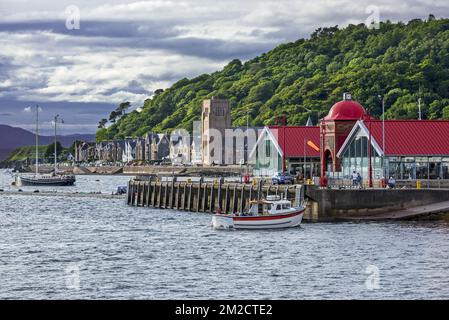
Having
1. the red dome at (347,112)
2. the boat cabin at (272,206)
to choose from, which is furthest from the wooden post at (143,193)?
the boat cabin at (272,206)

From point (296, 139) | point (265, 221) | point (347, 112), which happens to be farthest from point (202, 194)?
point (265, 221)

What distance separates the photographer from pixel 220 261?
6356cm

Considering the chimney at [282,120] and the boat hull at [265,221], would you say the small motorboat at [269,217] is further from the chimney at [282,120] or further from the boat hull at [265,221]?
the chimney at [282,120]

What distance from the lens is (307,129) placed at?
127312mm

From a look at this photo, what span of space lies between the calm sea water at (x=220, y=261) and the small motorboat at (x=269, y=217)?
135 centimetres

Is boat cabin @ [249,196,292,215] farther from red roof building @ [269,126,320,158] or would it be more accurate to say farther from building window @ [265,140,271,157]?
building window @ [265,140,271,157]

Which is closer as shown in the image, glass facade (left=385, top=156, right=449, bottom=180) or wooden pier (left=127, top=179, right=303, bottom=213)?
wooden pier (left=127, top=179, right=303, bottom=213)

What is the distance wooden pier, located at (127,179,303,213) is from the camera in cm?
9494

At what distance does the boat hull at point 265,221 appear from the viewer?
81688 mm

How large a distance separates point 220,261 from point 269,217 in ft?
60.6

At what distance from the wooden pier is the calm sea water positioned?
5.57 metres

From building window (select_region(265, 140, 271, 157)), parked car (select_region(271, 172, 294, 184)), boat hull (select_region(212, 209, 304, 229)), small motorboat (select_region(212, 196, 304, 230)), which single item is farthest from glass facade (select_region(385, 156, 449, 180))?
building window (select_region(265, 140, 271, 157))
